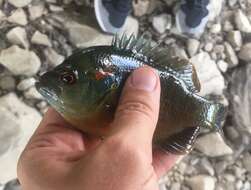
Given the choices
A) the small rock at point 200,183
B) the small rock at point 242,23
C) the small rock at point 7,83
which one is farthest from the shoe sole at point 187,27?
the small rock at point 7,83

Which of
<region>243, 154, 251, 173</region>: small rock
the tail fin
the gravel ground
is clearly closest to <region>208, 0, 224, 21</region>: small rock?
the gravel ground

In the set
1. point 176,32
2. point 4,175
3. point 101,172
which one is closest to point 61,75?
point 101,172

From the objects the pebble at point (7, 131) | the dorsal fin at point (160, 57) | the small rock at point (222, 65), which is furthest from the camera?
the small rock at point (222, 65)

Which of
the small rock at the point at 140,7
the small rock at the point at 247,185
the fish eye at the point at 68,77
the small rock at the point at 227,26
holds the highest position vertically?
the fish eye at the point at 68,77

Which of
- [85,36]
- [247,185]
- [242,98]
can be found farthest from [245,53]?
[85,36]

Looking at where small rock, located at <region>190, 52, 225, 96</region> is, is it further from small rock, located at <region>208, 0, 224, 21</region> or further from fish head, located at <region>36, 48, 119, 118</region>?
fish head, located at <region>36, 48, 119, 118</region>

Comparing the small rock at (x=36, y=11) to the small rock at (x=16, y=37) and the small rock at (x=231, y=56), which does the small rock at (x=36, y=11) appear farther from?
the small rock at (x=231, y=56)

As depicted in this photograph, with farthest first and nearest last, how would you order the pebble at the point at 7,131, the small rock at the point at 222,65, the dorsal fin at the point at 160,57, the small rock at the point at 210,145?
the small rock at the point at 222,65 → the small rock at the point at 210,145 → the pebble at the point at 7,131 → the dorsal fin at the point at 160,57
